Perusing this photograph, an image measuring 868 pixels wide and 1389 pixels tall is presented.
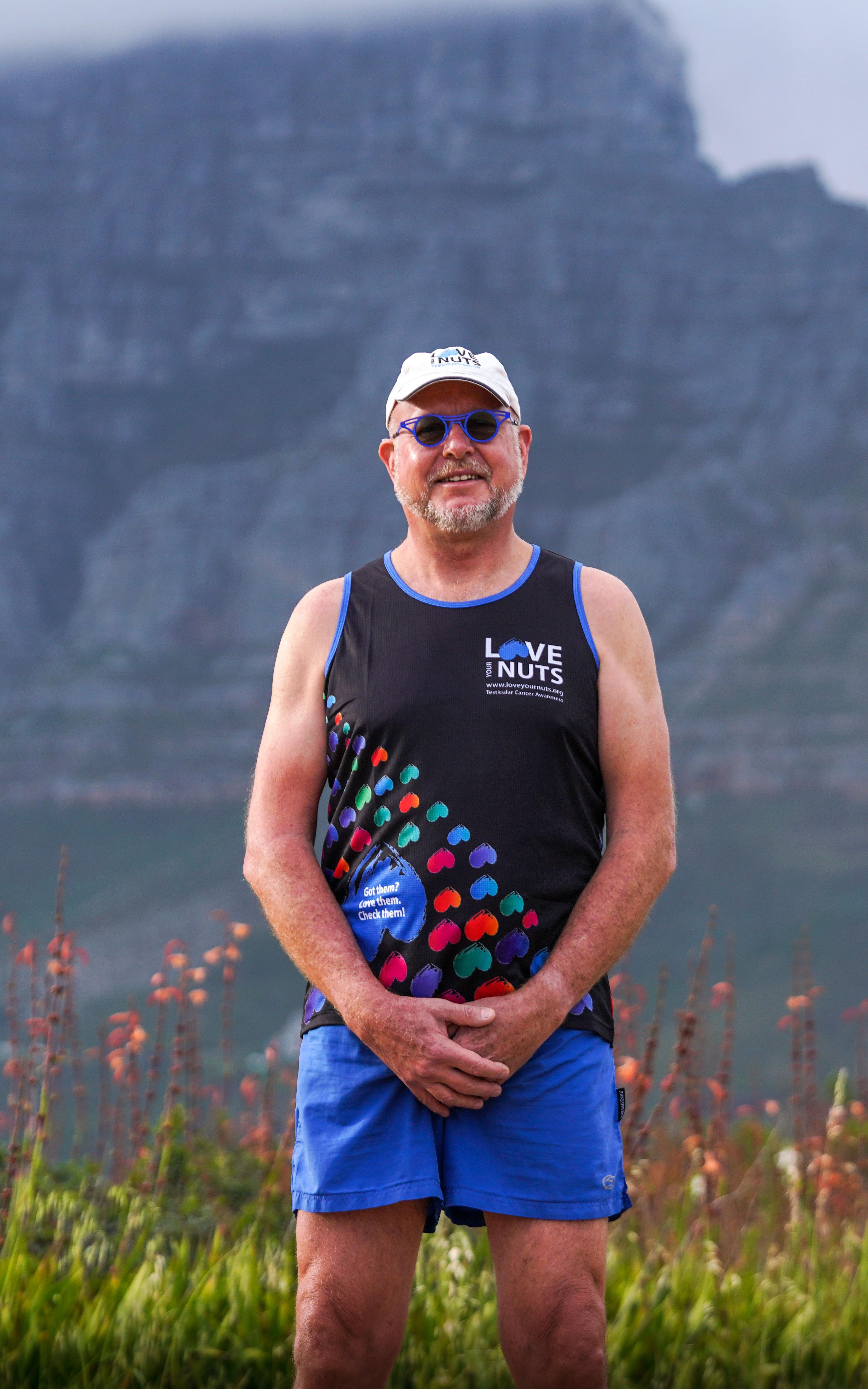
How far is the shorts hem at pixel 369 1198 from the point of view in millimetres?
2561

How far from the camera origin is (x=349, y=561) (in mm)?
102625

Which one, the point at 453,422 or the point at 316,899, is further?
the point at 453,422

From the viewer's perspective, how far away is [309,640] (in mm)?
2926

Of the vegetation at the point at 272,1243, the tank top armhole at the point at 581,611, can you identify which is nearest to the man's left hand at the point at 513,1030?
the tank top armhole at the point at 581,611

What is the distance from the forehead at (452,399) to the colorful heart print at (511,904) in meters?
0.99

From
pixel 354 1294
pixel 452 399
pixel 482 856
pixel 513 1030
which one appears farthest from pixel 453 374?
pixel 354 1294

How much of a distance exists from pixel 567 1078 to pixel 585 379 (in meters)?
118

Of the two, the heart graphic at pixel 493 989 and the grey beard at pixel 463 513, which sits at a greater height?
the grey beard at pixel 463 513

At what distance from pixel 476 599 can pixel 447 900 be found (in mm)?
616

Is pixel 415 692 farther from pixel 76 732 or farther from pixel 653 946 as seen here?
pixel 76 732

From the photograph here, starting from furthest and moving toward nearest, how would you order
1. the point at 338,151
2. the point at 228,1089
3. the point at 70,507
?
1. the point at 338,151
2. the point at 70,507
3. the point at 228,1089

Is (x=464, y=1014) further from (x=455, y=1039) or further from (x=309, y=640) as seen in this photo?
(x=309, y=640)

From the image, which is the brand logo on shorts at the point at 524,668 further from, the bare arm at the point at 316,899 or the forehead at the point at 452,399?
the forehead at the point at 452,399

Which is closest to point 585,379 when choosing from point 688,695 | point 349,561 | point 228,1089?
point 349,561
